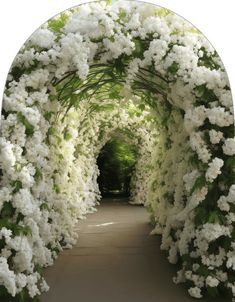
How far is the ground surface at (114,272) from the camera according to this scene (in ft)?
15.2

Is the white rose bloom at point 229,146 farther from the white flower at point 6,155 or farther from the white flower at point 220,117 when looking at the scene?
the white flower at point 6,155

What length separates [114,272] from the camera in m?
5.48

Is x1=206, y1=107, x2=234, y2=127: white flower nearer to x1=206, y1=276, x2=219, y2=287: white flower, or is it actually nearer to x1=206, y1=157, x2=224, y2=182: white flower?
x1=206, y1=157, x2=224, y2=182: white flower

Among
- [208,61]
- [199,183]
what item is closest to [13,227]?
[199,183]

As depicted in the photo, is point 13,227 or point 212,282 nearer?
point 13,227

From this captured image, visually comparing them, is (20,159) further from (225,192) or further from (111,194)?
(111,194)

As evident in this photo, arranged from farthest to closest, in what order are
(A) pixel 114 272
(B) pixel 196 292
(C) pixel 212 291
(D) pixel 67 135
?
(D) pixel 67 135 → (A) pixel 114 272 → (B) pixel 196 292 → (C) pixel 212 291

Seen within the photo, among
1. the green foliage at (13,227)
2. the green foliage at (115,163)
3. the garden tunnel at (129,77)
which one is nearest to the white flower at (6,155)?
the garden tunnel at (129,77)

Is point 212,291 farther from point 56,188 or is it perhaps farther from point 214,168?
point 56,188

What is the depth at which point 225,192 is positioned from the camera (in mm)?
4457

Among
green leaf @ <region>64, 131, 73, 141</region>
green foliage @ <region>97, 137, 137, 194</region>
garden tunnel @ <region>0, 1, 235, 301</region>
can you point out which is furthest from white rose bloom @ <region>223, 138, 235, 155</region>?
green foliage @ <region>97, 137, 137, 194</region>

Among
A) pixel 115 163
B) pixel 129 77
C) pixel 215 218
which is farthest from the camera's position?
pixel 115 163

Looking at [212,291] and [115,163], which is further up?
[212,291]

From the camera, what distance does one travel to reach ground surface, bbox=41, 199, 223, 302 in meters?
4.62
